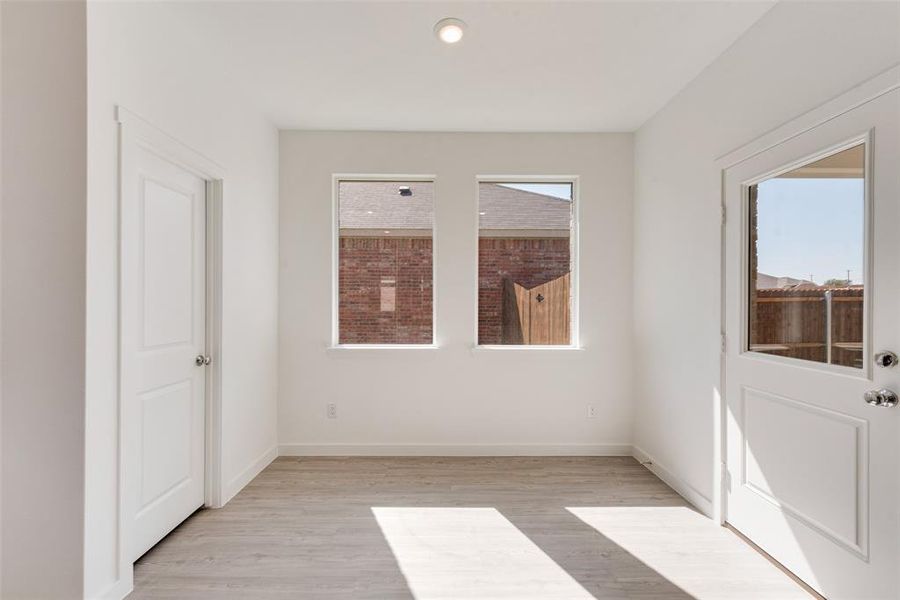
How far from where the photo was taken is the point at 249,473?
3.08 m

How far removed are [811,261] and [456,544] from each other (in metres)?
2.17

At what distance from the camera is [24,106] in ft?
5.41

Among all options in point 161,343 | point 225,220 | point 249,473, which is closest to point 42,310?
point 161,343

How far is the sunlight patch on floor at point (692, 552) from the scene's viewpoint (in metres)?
1.94

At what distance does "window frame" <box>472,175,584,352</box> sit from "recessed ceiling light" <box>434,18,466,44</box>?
1441 millimetres

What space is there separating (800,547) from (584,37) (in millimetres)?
2665

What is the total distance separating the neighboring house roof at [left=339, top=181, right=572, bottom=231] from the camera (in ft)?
12.2

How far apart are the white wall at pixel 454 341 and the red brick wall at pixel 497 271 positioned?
0.11 metres

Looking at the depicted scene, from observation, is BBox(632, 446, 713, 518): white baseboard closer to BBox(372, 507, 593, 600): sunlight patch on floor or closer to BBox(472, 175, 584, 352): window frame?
BBox(472, 175, 584, 352): window frame

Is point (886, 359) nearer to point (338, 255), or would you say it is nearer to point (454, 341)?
point (454, 341)

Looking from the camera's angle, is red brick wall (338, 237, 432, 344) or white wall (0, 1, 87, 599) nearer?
white wall (0, 1, 87, 599)

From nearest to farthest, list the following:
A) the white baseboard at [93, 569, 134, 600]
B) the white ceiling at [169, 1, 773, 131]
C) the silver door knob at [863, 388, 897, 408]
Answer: the silver door knob at [863, 388, 897, 408], the white baseboard at [93, 569, 134, 600], the white ceiling at [169, 1, 773, 131]

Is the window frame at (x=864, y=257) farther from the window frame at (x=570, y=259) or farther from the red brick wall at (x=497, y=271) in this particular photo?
the red brick wall at (x=497, y=271)

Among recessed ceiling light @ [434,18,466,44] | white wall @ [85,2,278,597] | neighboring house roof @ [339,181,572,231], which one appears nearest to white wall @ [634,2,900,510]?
neighboring house roof @ [339,181,572,231]
